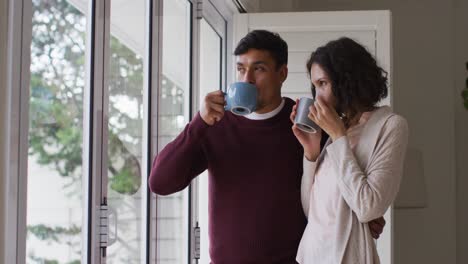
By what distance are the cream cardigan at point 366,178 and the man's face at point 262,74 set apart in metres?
0.35

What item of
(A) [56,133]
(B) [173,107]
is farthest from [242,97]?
(B) [173,107]

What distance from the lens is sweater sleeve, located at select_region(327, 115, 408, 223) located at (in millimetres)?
1840

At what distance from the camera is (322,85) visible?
200 cm

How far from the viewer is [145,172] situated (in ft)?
8.59

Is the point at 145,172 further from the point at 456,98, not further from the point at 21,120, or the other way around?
the point at 456,98

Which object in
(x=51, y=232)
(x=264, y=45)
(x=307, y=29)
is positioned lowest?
(x=51, y=232)

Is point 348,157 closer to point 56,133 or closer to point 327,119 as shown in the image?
point 327,119

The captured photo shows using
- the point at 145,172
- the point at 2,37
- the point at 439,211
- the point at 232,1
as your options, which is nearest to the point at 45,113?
the point at 2,37

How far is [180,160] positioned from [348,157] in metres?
0.49

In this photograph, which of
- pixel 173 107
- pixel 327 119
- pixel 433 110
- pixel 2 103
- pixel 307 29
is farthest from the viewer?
pixel 433 110

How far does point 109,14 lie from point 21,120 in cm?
72

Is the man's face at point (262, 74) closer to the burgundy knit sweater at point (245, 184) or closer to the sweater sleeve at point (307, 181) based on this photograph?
the burgundy knit sweater at point (245, 184)

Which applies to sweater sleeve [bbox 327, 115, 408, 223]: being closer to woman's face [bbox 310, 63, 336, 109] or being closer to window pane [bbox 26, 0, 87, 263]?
woman's face [bbox 310, 63, 336, 109]

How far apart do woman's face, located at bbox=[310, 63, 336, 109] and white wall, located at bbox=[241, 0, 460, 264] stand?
10.9 ft
